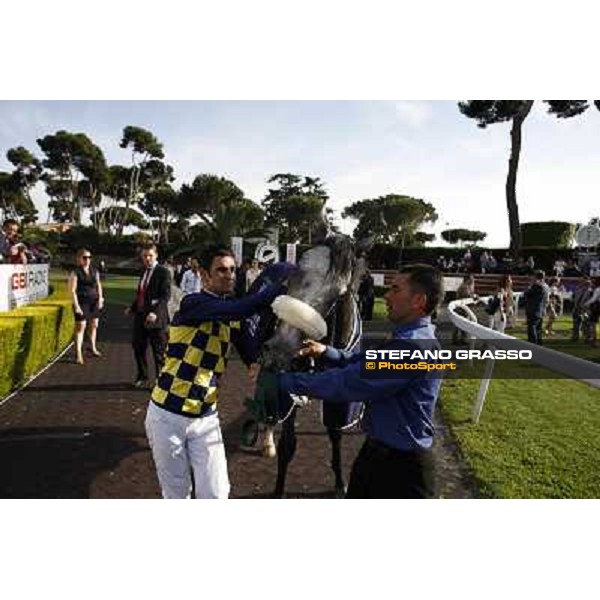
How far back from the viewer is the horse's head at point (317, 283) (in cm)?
266

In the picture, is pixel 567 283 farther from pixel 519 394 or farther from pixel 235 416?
pixel 235 416

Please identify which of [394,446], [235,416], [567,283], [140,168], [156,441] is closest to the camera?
[394,446]

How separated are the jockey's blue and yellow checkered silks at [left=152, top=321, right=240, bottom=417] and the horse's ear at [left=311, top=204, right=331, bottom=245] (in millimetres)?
736

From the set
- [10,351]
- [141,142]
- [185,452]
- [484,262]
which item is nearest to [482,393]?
[484,262]

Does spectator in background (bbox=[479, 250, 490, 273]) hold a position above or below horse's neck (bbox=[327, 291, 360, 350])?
above

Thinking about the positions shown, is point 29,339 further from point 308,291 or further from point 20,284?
point 308,291

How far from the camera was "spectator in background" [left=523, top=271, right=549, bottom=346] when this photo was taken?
274 inches

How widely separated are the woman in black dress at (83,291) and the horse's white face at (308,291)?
615cm

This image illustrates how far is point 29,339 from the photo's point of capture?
23.0 feet

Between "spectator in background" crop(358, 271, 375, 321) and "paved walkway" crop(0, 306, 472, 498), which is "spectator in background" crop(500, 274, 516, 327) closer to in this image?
"paved walkway" crop(0, 306, 472, 498)

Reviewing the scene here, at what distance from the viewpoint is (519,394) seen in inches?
257

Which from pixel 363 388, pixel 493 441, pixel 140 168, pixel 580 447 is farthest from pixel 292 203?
pixel 580 447

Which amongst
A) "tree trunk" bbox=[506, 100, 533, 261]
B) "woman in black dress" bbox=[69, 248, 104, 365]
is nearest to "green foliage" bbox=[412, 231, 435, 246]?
"tree trunk" bbox=[506, 100, 533, 261]

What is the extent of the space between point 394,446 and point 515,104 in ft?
7.39
